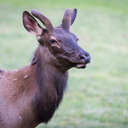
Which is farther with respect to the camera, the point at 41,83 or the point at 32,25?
the point at 32,25

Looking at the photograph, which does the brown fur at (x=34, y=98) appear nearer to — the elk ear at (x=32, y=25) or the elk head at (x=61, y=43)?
the elk head at (x=61, y=43)

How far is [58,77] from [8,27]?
56.7 feet

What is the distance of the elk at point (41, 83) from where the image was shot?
617 centimetres

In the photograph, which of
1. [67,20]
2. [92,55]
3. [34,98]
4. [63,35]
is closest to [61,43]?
[63,35]

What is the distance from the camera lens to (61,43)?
6141 millimetres

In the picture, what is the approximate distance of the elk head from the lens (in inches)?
238

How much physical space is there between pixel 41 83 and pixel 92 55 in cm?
1192

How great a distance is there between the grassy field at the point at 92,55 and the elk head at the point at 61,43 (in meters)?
4.29

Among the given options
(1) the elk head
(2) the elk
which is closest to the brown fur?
(2) the elk

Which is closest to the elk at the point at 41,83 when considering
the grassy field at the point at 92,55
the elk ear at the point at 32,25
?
the elk ear at the point at 32,25

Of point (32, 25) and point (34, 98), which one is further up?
point (32, 25)

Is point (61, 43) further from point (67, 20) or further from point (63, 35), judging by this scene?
point (67, 20)

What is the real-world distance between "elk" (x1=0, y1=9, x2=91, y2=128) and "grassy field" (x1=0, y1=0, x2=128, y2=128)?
13.2 feet

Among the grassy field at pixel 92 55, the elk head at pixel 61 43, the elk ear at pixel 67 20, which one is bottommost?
the grassy field at pixel 92 55
